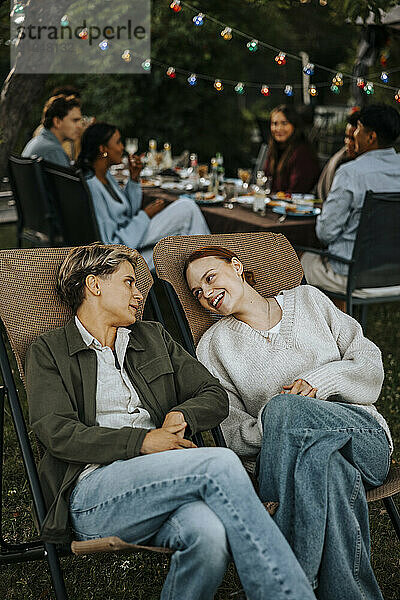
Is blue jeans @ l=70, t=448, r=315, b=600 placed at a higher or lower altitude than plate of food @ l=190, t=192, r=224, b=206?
lower

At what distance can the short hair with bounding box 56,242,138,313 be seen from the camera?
2318 mm

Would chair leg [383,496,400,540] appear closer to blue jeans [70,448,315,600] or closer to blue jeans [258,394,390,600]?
blue jeans [258,394,390,600]

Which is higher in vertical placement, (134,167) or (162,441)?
(134,167)

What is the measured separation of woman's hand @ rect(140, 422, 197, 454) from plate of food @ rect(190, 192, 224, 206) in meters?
3.00

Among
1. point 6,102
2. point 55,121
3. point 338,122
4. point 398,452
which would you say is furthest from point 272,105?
point 398,452

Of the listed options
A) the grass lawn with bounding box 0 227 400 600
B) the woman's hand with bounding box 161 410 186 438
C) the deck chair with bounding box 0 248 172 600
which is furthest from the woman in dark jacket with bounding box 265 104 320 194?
the woman's hand with bounding box 161 410 186 438

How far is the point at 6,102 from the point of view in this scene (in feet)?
15.2

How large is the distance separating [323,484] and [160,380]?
582 millimetres

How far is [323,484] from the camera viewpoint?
6.57ft

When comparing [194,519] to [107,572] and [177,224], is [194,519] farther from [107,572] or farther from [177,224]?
[177,224]

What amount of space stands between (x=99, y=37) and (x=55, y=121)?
4.41 ft

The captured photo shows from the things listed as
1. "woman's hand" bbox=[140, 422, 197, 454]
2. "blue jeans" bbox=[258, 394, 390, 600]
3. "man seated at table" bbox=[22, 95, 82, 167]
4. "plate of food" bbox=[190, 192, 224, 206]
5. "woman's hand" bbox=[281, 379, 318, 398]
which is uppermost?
"man seated at table" bbox=[22, 95, 82, 167]

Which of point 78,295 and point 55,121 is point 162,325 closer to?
point 78,295

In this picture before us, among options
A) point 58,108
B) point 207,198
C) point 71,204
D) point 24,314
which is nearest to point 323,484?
point 24,314
